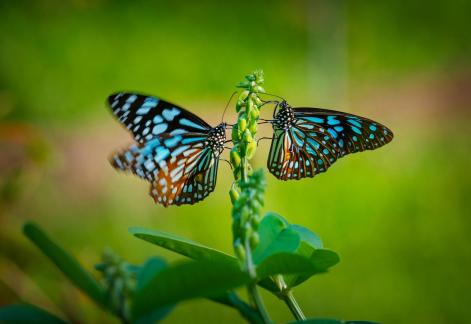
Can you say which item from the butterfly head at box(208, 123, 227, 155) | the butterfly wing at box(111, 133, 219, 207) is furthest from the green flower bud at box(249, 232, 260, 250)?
the butterfly head at box(208, 123, 227, 155)

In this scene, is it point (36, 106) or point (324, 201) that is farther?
point (36, 106)

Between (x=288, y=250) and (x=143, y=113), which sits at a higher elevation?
(x=143, y=113)

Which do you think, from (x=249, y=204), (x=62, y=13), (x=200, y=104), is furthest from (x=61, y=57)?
(x=249, y=204)

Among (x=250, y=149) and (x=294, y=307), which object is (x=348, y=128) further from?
(x=294, y=307)

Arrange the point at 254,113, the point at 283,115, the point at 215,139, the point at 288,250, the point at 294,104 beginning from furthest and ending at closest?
the point at 294,104, the point at 215,139, the point at 283,115, the point at 254,113, the point at 288,250

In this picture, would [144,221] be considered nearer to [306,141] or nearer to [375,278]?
[375,278]

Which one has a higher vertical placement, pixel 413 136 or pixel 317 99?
pixel 317 99

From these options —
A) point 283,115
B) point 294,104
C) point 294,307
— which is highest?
point 294,104

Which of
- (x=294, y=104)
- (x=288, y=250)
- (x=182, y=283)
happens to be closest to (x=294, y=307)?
(x=288, y=250)
